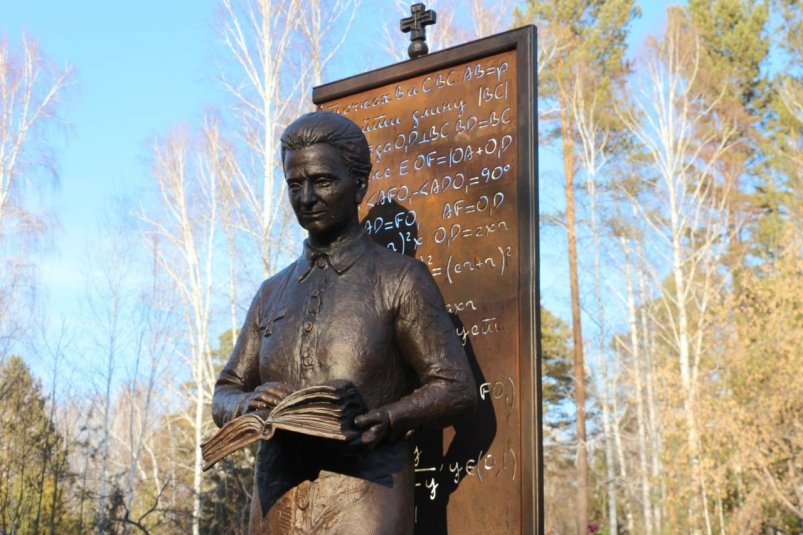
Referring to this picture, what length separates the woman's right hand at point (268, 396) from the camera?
2.92 m

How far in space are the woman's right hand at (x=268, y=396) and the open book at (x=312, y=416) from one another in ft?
0.21

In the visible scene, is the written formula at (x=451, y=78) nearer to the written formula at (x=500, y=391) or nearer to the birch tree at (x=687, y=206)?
the written formula at (x=500, y=391)

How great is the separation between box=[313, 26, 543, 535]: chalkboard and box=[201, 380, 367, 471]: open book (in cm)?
97

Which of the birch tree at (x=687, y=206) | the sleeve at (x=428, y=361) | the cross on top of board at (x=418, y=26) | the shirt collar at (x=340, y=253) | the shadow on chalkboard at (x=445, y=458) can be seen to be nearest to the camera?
the sleeve at (x=428, y=361)

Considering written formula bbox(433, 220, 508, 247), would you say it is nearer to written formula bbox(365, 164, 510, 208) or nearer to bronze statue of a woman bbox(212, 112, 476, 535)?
written formula bbox(365, 164, 510, 208)

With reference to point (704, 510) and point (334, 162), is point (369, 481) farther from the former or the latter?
point (704, 510)

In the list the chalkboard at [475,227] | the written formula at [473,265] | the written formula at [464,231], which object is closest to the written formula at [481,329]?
the chalkboard at [475,227]

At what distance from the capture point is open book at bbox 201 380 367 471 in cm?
275

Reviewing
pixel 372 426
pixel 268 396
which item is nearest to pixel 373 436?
pixel 372 426

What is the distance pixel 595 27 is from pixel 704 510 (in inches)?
565

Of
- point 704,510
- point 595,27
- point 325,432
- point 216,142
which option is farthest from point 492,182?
point 595,27

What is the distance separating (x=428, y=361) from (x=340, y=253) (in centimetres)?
52

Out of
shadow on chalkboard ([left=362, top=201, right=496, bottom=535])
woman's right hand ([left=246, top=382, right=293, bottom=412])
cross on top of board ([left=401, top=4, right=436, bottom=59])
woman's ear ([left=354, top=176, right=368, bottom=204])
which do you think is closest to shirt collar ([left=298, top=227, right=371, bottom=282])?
woman's ear ([left=354, top=176, right=368, bottom=204])

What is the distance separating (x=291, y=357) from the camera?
325 centimetres
